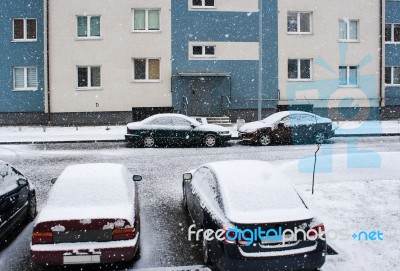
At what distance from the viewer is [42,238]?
6.65 meters

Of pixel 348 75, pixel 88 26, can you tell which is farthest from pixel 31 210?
pixel 348 75

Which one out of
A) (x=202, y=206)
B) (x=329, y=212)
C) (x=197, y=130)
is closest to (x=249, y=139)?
(x=197, y=130)

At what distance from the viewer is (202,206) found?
24.9 feet

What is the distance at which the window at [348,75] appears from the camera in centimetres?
3019

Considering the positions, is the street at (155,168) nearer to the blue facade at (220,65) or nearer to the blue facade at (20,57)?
the blue facade at (220,65)

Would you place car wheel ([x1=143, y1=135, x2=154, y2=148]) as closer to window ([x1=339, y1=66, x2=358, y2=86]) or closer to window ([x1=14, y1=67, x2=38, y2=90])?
window ([x1=14, y1=67, x2=38, y2=90])

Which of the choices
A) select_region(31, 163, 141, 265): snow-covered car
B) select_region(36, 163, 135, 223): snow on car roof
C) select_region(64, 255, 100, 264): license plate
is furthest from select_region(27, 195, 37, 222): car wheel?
select_region(64, 255, 100, 264): license plate

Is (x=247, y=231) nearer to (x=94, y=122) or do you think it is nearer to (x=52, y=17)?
(x=94, y=122)

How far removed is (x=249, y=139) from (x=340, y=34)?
13.4 metres

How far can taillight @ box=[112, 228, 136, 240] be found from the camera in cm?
680

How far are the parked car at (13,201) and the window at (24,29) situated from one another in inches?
862

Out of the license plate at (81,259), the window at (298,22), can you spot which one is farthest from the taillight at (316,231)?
the window at (298,22)

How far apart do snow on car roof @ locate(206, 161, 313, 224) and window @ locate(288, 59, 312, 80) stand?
22.6 metres

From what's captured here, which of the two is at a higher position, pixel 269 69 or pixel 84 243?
pixel 269 69
